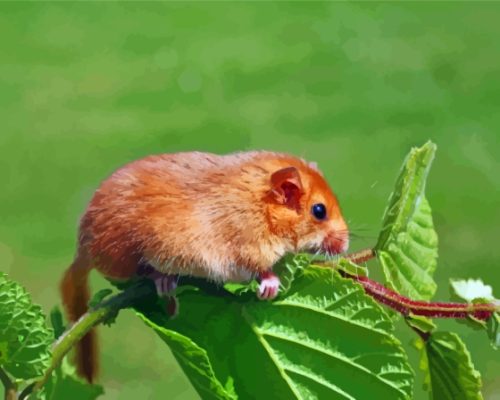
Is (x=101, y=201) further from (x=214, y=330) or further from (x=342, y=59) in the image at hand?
(x=342, y=59)

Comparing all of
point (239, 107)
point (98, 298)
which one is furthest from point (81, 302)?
point (239, 107)

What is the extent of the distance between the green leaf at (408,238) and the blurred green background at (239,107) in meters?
3.20

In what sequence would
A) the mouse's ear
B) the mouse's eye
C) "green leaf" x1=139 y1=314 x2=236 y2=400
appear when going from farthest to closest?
the mouse's eye → the mouse's ear → "green leaf" x1=139 y1=314 x2=236 y2=400

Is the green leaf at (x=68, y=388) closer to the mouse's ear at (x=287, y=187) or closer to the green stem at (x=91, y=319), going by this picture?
the green stem at (x=91, y=319)

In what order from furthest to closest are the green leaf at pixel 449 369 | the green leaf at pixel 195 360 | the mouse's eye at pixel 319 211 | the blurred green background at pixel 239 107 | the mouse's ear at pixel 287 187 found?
the blurred green background at pixel 239 107, the mouse's eye at pixel 319 211, the mouse's ear at pixel 287 187, the green leaf at pixel 449 369, the green leaf at pixel 195 360

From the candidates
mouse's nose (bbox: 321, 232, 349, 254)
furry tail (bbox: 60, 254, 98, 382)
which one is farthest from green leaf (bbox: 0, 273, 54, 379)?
mouse's nose (bbox: 321, 232, 349, 254)

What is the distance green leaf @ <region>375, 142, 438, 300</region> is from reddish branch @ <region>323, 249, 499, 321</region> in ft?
0.24

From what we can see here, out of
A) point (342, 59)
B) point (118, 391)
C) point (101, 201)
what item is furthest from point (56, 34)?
point (101, 201)

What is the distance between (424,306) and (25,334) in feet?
0.87

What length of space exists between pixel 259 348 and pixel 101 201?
19 cm

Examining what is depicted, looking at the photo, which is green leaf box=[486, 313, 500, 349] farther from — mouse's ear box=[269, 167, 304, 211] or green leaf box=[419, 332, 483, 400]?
mouse's ear box=[269, 167, 304, 211]

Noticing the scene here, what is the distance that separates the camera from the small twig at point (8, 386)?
737mm

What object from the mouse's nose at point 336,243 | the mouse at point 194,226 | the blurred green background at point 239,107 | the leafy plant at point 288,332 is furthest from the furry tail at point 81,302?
the blurred green background at point 239,107

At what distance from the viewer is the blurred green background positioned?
4957 millimetres
